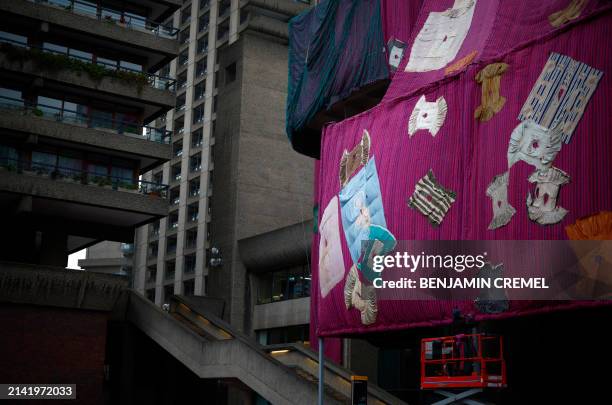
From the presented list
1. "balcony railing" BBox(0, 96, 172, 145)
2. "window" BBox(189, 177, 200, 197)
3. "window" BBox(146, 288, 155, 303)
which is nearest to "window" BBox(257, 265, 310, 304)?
"balcony railing" BBox(0, 96, 172, 145)

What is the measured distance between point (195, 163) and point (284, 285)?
24879mm

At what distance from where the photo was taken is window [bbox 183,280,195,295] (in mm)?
73938

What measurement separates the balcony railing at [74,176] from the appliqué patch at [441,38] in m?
21.4

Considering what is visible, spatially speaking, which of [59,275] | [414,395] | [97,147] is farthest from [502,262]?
[97,147]

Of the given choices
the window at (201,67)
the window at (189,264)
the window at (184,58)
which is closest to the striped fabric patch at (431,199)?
the window at (189,264)

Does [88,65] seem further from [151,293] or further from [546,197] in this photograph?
[151,293]

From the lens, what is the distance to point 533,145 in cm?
2534

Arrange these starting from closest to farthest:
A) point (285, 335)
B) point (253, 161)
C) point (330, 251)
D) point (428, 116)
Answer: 1. point (428, 116)
2. point (330, 251)
3. point (285, 335)
4. point (253, 161)

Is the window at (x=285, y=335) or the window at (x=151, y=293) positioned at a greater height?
the window at (x=151, y=293)

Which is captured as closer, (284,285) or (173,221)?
(284,285)

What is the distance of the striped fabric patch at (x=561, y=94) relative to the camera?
78.9ft

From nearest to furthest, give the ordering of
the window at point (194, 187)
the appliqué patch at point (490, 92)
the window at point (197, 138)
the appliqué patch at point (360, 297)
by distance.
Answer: the appliqué patch at point (490, 92), the appliqué patch at point (360, 297), the window at point (194, 187), the window at point (197, 138)

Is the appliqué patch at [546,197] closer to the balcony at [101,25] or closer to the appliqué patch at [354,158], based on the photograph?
the appliqué patch at [354,158]

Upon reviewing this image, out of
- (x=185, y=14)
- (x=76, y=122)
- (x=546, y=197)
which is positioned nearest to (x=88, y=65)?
(x=76, y=122)
